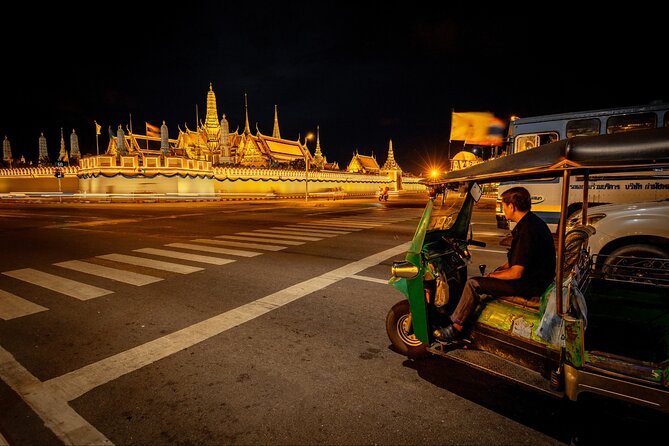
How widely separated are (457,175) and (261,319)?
306 cm

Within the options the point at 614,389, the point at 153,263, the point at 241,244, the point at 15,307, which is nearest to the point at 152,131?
the point at 241,244

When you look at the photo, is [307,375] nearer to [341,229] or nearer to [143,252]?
[143,252]

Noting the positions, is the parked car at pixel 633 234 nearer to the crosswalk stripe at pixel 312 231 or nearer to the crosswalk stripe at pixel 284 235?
the crosswalk stripe at pixel 284 235

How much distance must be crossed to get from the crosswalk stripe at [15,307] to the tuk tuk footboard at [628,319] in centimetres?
682

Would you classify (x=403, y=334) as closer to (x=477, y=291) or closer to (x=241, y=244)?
(x=477, y=291)

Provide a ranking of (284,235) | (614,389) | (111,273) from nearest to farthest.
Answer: (614,389) → (111,273) → (284,235)

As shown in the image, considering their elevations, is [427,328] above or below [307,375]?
above

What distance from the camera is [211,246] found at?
31.8 feet

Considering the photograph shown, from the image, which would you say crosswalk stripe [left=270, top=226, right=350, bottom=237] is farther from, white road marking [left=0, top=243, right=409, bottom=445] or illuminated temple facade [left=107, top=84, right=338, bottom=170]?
illuminated temple facade [left=107, top=84, right=338, bottom=170]

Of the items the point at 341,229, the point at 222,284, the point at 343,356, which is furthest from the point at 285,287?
the point at 341,229

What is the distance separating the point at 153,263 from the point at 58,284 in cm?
178

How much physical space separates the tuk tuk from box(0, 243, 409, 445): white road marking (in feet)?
7.16

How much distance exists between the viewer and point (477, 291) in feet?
10.8

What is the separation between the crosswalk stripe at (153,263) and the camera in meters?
7.16
